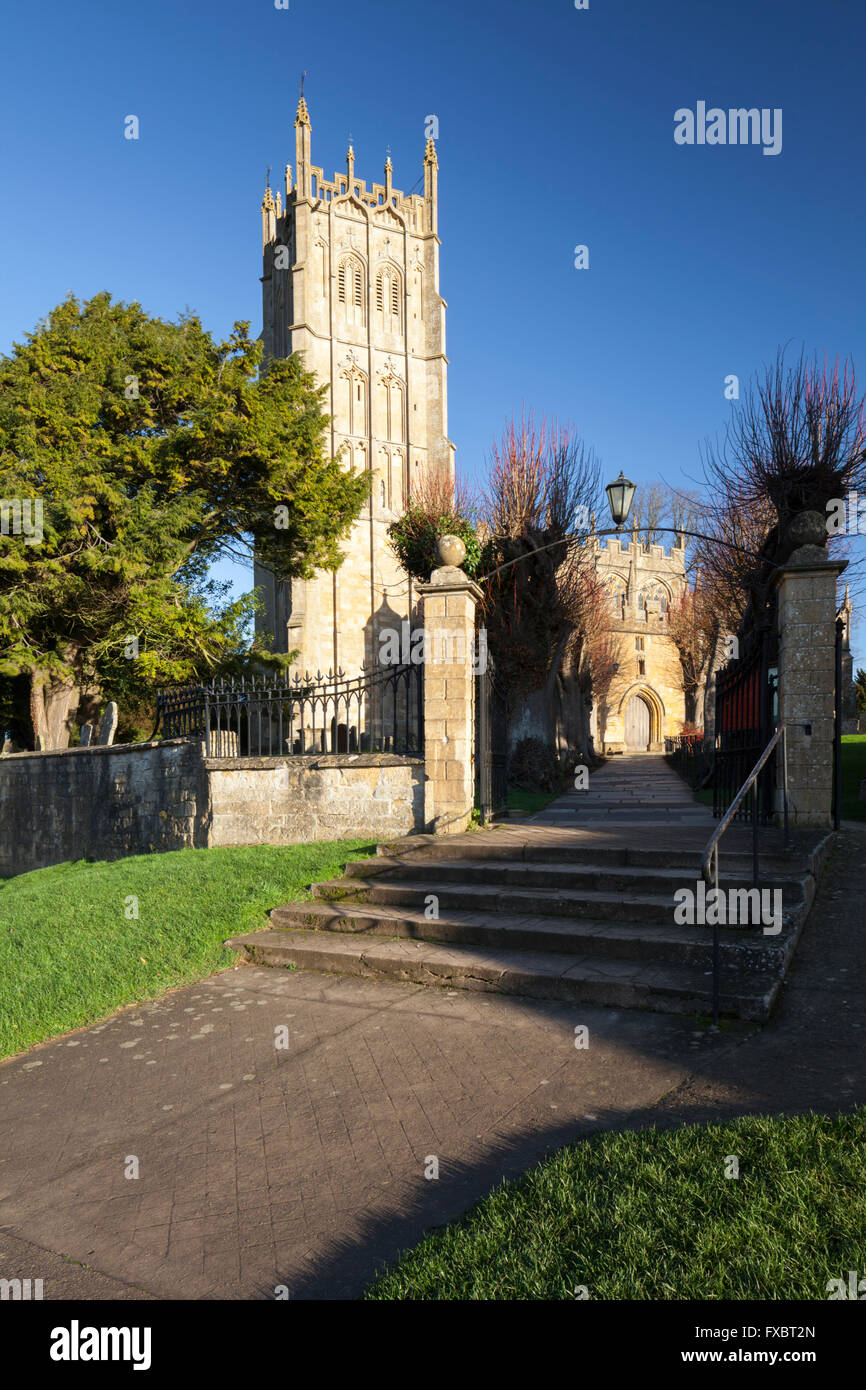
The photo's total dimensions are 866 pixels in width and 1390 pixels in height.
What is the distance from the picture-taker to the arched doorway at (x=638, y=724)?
5059 centimetres

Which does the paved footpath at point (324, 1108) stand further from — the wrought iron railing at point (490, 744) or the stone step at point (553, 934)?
the wrought iron railing at point (490, 744)

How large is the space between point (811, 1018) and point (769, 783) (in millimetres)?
4487

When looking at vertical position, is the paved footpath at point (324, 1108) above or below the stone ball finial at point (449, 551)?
below

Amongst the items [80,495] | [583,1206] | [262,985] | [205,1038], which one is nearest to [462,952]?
[262,985]

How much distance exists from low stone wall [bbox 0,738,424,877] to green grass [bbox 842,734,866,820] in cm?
654

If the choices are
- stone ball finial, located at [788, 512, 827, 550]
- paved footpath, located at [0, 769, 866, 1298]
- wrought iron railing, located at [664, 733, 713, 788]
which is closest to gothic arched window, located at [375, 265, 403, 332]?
wrought iron railing, located at [664, 733, 713, 788]

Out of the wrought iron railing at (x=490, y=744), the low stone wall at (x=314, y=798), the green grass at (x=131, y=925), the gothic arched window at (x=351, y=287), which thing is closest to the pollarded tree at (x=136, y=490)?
the low stone wall at (x=314, y=798)

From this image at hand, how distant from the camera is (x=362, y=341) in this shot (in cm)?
4047

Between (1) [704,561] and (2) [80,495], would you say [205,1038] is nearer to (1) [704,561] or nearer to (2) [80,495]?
(2) [80,495]

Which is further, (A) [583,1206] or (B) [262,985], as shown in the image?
(B) [262,985]

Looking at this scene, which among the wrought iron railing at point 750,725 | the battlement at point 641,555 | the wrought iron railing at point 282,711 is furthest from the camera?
the battlement at point 641,555

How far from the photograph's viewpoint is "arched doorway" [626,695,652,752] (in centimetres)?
5059

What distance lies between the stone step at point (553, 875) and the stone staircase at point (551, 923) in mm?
11

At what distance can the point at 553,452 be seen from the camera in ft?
62.0
